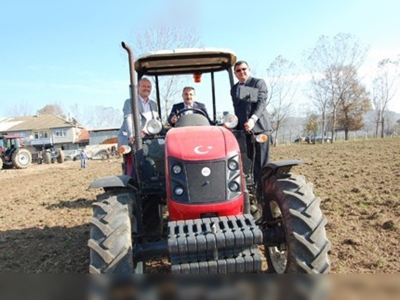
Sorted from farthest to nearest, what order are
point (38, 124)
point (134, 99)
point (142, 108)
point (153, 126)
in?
point (38, 124)
point (142, 108)
point (153, 126)
point (134, 99)

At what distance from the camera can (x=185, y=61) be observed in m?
4.51

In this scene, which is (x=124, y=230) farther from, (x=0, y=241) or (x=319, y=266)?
(x=0, y=241)

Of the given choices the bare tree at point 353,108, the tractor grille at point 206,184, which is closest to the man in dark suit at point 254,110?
the tractor grille at point 206,184

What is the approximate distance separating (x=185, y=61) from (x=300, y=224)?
8.56 ft

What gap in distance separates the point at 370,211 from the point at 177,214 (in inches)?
166

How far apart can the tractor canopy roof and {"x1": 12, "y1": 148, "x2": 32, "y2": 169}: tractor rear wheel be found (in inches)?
950

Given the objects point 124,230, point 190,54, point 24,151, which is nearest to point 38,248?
point 124,230

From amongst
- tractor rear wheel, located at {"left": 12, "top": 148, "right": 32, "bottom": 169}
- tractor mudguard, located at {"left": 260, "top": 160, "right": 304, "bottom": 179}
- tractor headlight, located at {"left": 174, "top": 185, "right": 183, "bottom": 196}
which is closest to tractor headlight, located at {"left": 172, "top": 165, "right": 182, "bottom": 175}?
tractor headlight, located at {"left": 174, "top": 185, "right": 183, "bottom": 196}

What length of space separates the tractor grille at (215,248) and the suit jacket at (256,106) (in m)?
2.25

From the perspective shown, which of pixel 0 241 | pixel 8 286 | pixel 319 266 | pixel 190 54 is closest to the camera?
pixel 8 286

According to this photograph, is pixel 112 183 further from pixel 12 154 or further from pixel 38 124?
pixel 38 124

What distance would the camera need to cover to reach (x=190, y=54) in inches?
165

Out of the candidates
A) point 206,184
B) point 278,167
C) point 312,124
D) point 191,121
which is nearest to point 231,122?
point 191,121

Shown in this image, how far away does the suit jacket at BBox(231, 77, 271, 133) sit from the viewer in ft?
15.0
